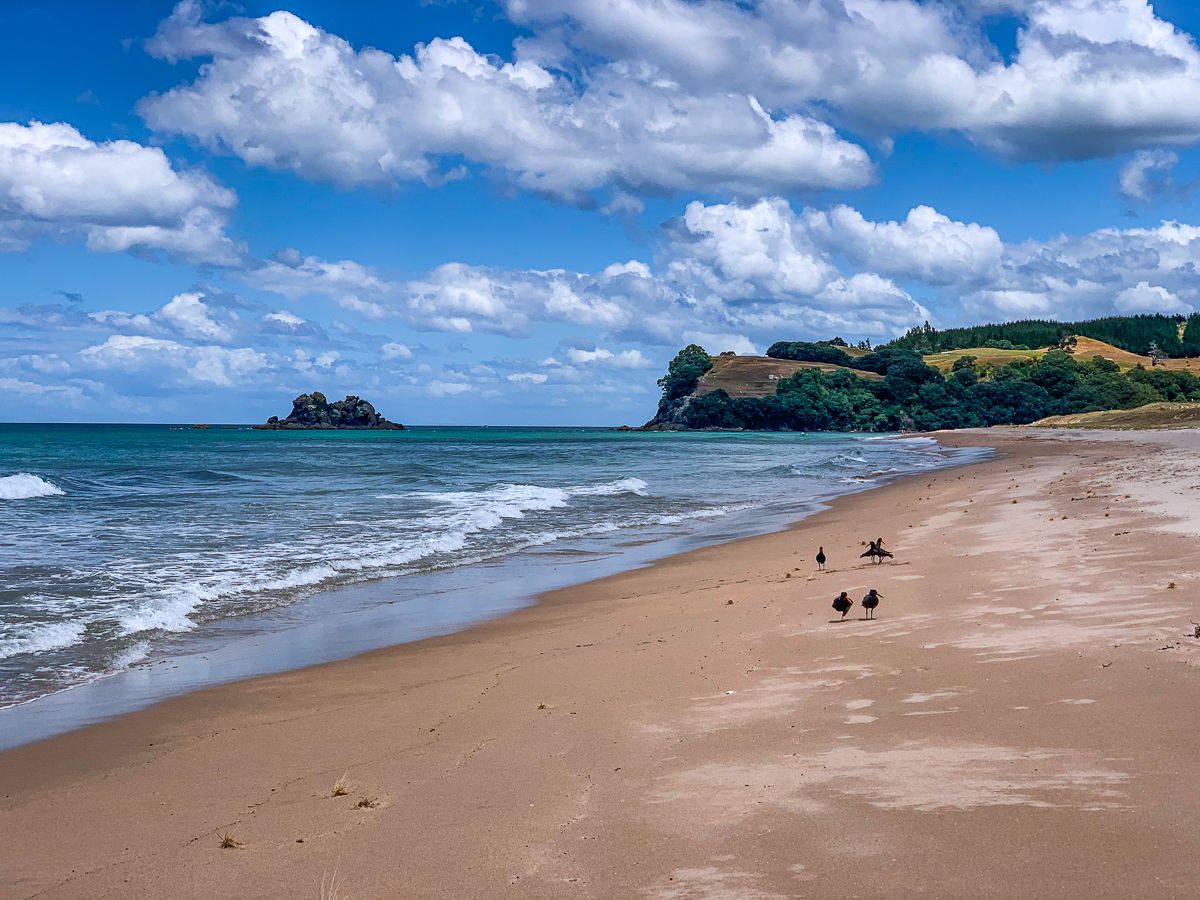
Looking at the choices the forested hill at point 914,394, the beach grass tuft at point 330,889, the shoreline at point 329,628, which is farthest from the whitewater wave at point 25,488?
the forested hill at point 914,394

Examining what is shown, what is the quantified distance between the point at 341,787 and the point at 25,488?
3510cm

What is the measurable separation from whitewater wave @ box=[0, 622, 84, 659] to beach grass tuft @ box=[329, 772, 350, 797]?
22.9ft

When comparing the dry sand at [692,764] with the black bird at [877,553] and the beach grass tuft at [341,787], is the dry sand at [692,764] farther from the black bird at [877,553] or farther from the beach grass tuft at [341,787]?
the black bird at [877,553]

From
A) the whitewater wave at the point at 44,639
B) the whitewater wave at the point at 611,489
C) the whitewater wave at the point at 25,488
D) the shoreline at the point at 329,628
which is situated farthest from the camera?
the whitewater wave at the point at 611,489

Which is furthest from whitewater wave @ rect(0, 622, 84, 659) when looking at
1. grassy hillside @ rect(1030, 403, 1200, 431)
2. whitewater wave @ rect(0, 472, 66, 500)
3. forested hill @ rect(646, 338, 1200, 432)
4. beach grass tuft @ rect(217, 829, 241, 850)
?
forested hill @ rect(646, 338, 1200, 432)

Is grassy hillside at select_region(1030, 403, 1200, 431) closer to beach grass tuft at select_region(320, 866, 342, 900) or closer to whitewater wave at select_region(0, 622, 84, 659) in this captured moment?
whitewater wave at select_region(0, 622, 84, 659)

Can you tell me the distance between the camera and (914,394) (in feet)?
574

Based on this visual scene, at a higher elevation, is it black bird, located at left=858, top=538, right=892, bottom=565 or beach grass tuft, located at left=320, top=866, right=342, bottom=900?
black bird, located at left=858, top=538, right=892, bottom=565

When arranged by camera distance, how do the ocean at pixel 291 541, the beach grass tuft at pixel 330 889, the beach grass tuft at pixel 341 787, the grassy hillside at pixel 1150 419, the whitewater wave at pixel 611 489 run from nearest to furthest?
the beach grass tuft at pixel 330 889
the beach grass tuft at pixel 341 787
the ocean at pixel 291 541
the whitewater wave at pixel 611 489
the grassy hillside at pixel 1150 419

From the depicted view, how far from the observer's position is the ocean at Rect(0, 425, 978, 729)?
1298 centimetres

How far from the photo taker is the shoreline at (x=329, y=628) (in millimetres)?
9477

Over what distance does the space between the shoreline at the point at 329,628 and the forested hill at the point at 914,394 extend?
489ft

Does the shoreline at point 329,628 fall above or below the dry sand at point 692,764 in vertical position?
below

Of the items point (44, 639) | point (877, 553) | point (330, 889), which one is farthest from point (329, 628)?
point (330, 889)
